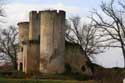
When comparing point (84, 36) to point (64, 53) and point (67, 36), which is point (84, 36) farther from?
point (64, 53)

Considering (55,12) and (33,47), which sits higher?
(55,12)

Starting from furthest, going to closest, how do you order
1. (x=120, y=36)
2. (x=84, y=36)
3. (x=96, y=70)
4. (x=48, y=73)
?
(x=84, y=36), (x=96, y=70), (x=48, y=73), (x=120, y=36)

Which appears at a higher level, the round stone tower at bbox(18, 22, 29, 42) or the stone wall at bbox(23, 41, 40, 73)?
the round stone tower at bbox(18, 22, 29, 42)

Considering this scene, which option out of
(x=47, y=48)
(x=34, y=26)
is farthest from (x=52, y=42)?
(x=34, y=26)

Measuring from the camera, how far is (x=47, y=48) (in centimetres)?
7231

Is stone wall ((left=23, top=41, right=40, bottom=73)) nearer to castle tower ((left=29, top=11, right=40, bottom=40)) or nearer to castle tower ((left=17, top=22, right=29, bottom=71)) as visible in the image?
castle tower ((left=29, top=11, right=40, bottom=40))

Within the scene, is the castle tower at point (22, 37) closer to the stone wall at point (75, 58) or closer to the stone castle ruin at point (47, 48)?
the stone castle ruin at point (47, 48)

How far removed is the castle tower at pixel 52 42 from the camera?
71625mm

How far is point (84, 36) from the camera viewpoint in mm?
81750

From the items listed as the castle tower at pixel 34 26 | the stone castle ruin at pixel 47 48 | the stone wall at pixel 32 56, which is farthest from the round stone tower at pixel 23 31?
the castle tower at pixel 34 26

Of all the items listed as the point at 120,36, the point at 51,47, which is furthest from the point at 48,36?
the point at 120,36

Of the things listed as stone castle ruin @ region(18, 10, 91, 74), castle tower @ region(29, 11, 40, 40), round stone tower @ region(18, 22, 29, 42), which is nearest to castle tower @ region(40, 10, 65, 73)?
stone castle ruin @ region(18, 10, 91, 74)

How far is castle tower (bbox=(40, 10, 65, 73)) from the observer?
71625 millimetres

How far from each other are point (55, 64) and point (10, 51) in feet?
78.2
